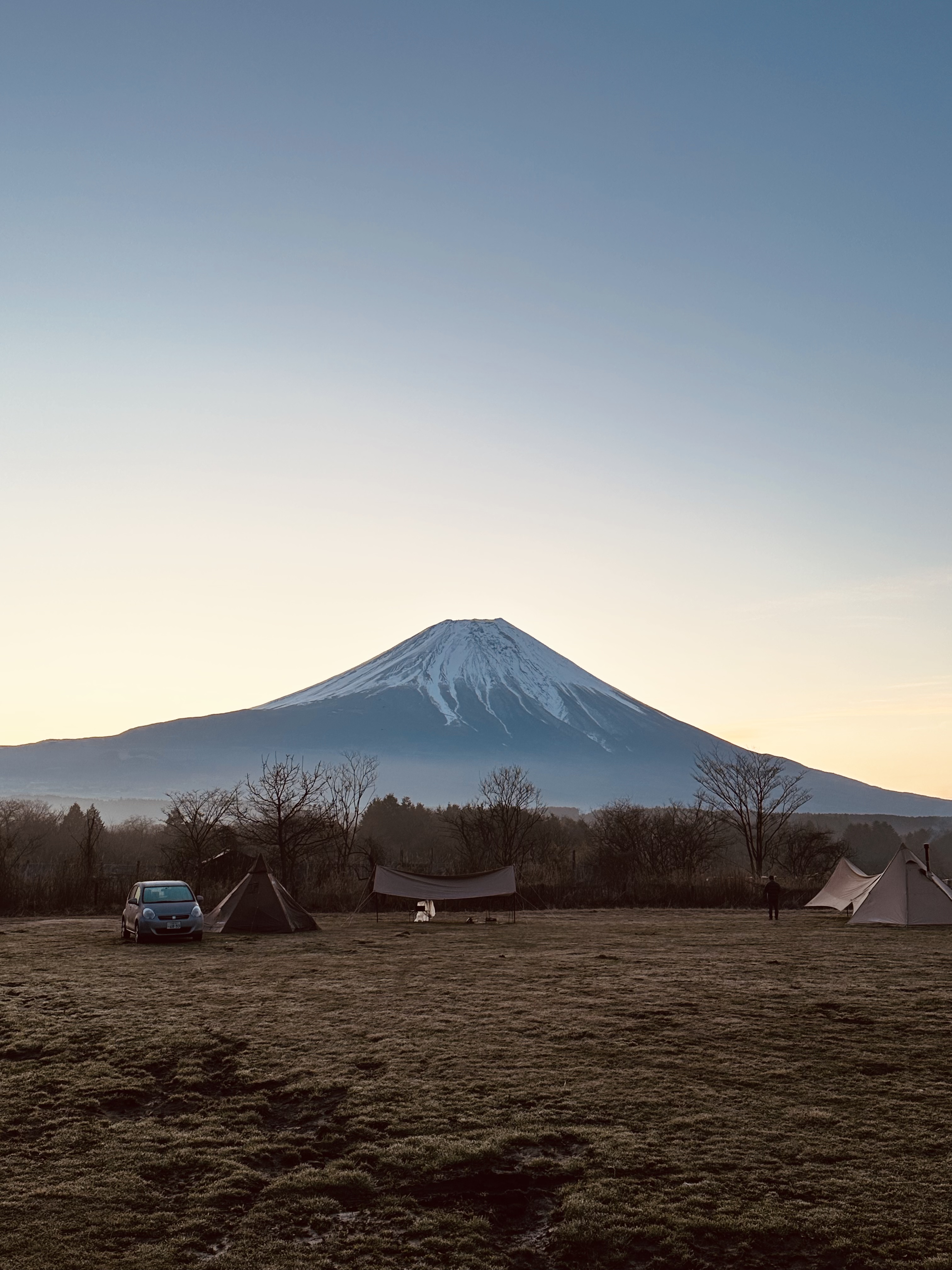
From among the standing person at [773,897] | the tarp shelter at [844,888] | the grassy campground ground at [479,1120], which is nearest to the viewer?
the grassy campground ground at [479,1120]

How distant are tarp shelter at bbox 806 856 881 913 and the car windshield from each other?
63.6 feet

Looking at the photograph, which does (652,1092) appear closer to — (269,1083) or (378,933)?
(269,1083)

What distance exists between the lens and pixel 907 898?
28.3 m

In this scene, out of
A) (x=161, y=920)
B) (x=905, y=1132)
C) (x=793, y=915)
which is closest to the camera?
(x=905, y=1132)

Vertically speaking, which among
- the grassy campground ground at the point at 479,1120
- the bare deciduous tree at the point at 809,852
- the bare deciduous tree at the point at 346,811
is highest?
the bare deciduous tree at the point at 346,811

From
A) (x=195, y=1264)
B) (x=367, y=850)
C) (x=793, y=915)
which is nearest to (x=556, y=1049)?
(x=195, y=1264)

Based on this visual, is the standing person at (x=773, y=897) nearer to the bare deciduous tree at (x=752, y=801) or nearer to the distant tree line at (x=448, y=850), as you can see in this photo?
the distant tree line at (x=448, y=850)

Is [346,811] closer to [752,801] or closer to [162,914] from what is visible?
[752,801]

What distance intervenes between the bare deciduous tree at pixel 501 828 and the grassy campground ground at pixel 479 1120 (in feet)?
96.9

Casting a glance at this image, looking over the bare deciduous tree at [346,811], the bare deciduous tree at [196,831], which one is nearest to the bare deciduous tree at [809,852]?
the bare deciduous tree at [346,811]

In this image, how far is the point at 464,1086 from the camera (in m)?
10.1

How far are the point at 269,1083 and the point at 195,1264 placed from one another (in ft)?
13.8

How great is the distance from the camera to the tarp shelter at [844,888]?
31766 millimetres

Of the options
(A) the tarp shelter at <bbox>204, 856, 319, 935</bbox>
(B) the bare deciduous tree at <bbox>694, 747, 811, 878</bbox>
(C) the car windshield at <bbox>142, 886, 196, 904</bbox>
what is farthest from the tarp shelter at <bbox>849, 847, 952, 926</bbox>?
(B) the bare deciduous tree at <bbox>694, 747, 811, 878</bbox>
